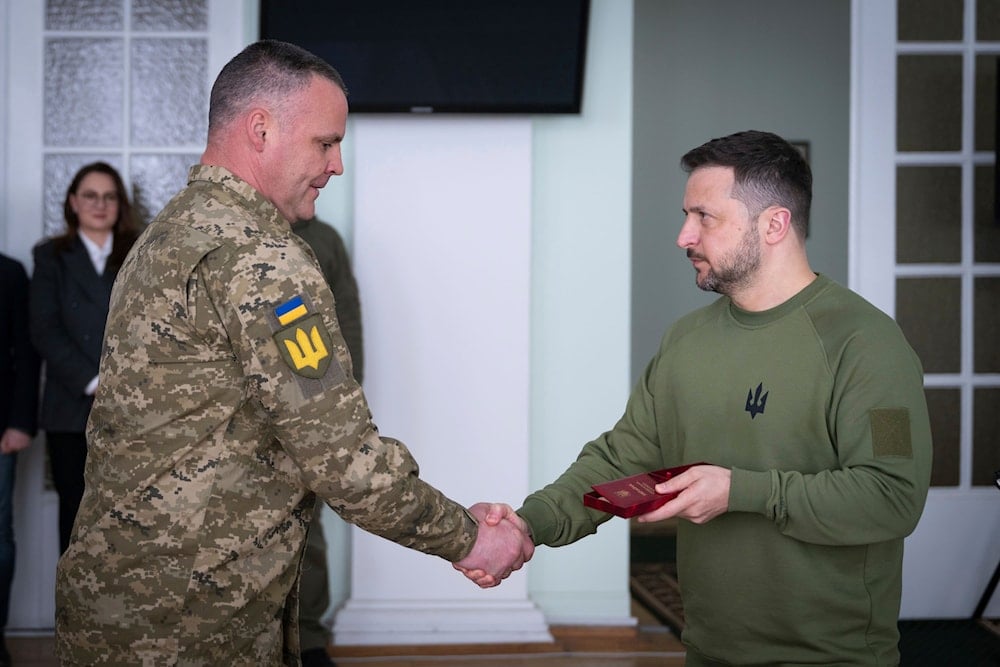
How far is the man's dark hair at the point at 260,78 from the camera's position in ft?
5.56

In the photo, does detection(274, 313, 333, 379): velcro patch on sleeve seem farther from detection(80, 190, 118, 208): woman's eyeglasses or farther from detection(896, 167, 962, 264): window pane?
detection(896, 167, 962, 264): window pane

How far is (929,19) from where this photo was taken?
3803 millimetres

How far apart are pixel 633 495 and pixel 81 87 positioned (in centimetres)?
302

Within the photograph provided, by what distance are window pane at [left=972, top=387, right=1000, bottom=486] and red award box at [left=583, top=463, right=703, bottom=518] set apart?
8.25ft

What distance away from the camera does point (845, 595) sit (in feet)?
5.50

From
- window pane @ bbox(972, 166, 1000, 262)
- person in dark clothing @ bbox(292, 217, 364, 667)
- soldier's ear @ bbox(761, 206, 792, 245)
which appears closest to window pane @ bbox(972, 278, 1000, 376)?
window pane @ bbox(972, 166, 1000, 262)

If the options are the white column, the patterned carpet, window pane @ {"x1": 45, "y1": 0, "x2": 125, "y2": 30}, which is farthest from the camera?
window pane @ {"x1": 45, "y1": 0, "x2": 125, "y2": 30}

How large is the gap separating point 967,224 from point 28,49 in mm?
3514

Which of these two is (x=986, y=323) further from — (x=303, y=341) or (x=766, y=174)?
(x=303, y=341)

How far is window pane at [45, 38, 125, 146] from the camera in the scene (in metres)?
3.82

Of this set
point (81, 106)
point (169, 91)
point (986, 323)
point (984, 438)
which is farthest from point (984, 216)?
point (81, 106)

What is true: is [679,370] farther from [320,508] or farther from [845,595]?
[320,508]

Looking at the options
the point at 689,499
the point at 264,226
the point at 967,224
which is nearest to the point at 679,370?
the point at 689,499

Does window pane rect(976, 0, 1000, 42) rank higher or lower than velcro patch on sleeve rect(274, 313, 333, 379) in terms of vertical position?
higher
